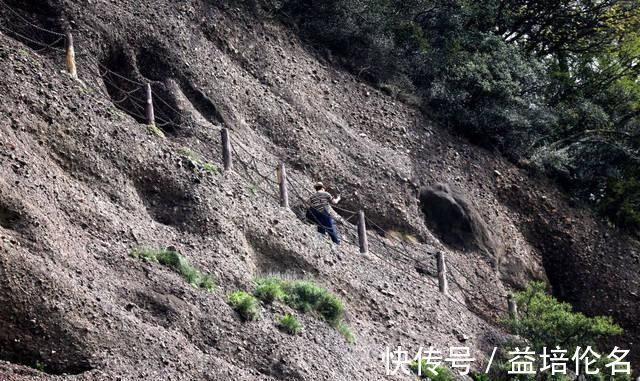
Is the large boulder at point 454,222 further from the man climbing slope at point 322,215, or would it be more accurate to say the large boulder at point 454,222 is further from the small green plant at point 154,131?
the small green plant at point 154,131

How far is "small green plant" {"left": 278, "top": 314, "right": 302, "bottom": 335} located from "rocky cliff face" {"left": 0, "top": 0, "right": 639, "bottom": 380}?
0.64 ft

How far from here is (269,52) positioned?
2894cm

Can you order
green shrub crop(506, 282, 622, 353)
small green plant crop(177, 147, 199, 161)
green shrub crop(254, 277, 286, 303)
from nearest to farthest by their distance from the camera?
green shrub crop(254, 277, 286, 303), small green plant crop(177, 147, 199, 161), green shrub crop(506, 282, 622, 353)

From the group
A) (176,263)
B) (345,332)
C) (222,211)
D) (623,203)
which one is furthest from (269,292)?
(623,203)

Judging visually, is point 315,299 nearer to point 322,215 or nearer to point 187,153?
point 187,153

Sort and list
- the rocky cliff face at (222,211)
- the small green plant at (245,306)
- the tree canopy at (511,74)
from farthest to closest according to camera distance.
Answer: the tree canopy at (511,74), the small green plant at (245,306), the rocky cliff face at (222,211)

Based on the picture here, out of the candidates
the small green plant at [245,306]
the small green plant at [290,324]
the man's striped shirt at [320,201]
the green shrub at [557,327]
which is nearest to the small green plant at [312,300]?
the small green plant at [290,324]

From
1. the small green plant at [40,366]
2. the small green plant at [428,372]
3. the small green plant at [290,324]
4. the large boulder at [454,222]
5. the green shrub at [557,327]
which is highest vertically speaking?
the large boulder at [454,222]

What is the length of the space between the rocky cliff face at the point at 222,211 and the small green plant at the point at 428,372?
685 mm

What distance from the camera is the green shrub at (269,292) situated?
66.3 ft

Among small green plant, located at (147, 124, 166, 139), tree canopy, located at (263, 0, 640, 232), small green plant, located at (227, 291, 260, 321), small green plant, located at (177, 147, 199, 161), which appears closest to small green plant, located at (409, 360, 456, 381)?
small green plant, located at (227, 291, 260, 321)

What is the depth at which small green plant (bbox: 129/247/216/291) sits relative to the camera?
18.9 meters

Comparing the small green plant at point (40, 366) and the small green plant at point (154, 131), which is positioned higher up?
the small green plant at point (154, 131)

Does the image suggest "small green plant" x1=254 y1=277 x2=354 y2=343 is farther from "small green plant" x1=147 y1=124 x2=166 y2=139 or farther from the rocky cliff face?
"small green plant" x1=147 y1=124 x2=166 y2=139
